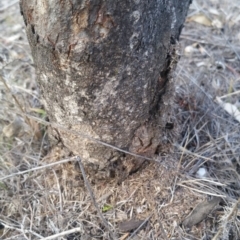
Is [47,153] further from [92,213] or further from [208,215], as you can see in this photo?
[208,215]

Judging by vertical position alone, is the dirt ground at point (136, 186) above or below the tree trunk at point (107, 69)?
below

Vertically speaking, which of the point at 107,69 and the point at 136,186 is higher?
the point at 107,69

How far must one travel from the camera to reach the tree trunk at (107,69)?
2.62 ft

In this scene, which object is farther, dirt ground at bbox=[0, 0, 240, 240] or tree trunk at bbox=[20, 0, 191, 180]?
dirt ground at bbox=[0, 0, 240, 240]

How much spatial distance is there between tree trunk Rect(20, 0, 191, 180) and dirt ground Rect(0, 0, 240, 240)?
0.10 metres

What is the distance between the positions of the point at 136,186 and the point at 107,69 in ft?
1.69

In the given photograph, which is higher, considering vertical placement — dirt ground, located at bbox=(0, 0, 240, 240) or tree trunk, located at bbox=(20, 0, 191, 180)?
tree trunk, located at bbox=(20, 0, 191, 180)

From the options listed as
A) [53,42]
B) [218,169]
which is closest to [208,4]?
[218,169]

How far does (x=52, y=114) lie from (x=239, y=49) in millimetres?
1314

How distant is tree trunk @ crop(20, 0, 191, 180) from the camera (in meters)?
0.80

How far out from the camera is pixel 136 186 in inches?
48.0

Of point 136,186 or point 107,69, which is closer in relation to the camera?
point 107,69

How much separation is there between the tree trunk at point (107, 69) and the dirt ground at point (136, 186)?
0.34 ft

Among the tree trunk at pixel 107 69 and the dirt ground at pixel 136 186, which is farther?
the dirt ground at pixel 136 186
